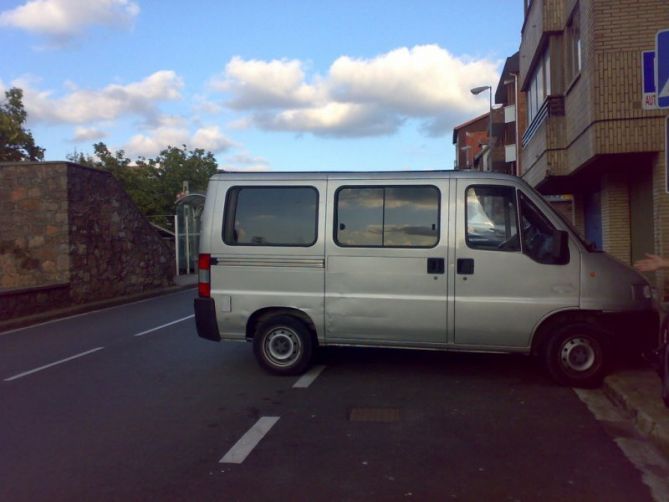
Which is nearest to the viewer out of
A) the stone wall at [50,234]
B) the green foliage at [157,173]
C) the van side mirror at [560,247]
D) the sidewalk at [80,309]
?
the van side mirror at [560,247]

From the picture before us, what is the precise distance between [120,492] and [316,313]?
357cm

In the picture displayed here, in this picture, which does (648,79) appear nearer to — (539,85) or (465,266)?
(465,266)

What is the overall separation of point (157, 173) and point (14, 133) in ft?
41.4

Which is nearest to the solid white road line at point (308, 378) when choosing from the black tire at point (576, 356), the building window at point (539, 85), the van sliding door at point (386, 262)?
the van sliding door at point (386, 262)

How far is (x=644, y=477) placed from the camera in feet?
15.4

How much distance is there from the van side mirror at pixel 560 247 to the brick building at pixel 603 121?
16.9 ft

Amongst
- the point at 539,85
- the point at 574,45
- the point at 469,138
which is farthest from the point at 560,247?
the point at 469,138

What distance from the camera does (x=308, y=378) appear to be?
790cm

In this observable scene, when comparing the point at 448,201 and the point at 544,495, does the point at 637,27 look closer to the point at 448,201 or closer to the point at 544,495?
the point at 448,201

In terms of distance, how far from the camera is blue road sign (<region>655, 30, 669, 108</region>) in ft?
18.8

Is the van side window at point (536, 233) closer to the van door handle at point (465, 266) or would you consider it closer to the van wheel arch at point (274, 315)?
the van door handle at point (465, 266)

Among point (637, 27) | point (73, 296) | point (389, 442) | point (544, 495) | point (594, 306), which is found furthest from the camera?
point (73, 296)

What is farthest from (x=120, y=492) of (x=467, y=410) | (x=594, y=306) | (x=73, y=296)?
(x=73, y=296)

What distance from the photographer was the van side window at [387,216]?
7.48 meters
